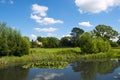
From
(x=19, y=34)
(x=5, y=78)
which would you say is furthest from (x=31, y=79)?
(x=19, y=34)

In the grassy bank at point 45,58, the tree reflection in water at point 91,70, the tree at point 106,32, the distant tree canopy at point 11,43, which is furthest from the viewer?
the tree at point 106,32

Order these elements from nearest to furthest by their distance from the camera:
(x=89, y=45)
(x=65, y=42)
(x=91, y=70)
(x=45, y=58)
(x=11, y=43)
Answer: (x=91, y=70)
(x=11, y=43)
(x=45, y=58)
(x=89, y=45)
(x=65, y=42)

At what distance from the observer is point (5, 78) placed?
2628 centimetres

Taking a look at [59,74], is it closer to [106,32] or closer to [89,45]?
[89,45]

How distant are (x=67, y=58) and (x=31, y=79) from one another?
24.3 meters

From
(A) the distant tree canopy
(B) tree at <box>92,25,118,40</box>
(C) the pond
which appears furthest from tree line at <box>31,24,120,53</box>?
(C) the pond

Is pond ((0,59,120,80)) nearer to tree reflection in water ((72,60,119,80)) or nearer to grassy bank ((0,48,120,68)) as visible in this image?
tree reflection in water ((72,60,119,80))

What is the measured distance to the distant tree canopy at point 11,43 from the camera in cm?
4138

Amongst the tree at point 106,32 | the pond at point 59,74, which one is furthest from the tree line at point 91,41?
the pond at point 59,74

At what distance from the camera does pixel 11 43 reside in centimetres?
4272

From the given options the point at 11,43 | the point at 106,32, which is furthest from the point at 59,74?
the point at 106,32

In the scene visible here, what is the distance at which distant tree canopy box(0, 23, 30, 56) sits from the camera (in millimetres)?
41375

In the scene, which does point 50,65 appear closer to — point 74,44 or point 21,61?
point 21,61

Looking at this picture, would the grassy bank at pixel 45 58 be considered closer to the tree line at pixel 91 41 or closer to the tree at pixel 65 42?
the tree line at pixel 91 41
